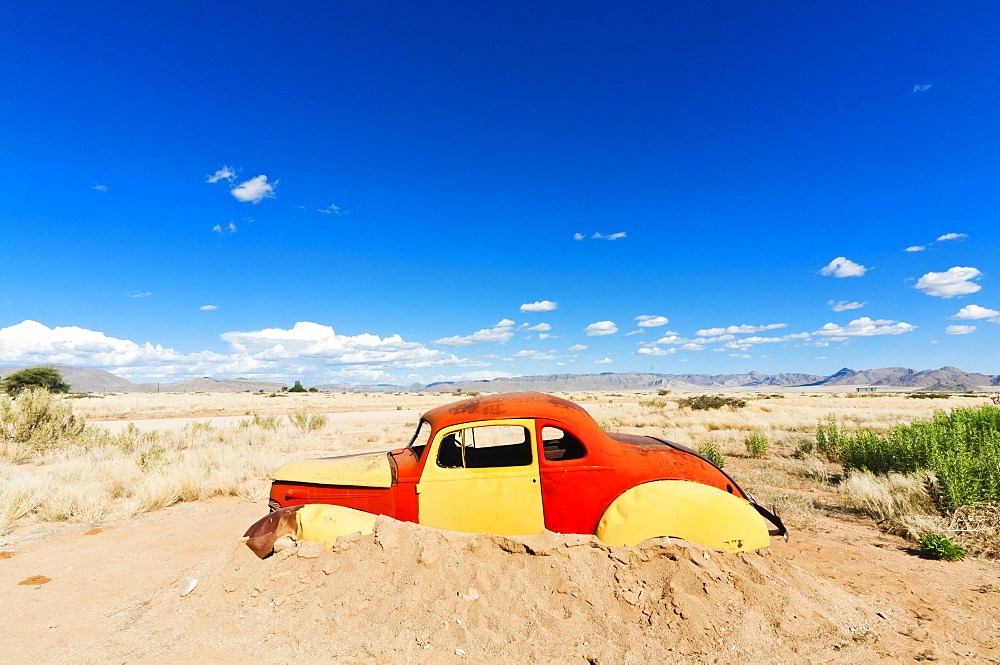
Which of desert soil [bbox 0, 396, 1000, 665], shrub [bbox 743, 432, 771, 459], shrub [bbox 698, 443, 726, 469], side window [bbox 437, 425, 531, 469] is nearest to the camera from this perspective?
desert soil [bbox 0, 396, 1000, 665]

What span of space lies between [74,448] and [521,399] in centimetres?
1471

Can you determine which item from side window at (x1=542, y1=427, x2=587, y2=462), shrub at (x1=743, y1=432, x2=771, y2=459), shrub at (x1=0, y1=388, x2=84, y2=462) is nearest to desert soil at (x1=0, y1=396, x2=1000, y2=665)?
side window at (x1=542, y1=427, x2=587, y2=462)

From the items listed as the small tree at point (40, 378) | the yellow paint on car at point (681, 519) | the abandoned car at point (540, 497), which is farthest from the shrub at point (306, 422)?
the small tree at point (40, 378)

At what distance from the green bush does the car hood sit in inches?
297

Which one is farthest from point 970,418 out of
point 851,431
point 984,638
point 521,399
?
point 521,399

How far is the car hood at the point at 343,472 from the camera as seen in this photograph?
468 centimetres

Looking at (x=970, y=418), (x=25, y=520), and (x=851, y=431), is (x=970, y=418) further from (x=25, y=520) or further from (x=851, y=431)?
(x=25, y=520)

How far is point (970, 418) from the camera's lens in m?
11.7

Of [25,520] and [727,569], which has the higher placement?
[727,569]

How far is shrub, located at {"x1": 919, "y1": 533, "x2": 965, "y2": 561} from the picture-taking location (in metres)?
5.35

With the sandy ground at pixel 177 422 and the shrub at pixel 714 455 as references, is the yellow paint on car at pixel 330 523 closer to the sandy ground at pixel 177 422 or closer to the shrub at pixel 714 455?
the shrub at pixel 714 455

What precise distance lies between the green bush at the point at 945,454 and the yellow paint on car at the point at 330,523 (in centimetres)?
770

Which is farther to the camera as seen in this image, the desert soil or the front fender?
the front fender

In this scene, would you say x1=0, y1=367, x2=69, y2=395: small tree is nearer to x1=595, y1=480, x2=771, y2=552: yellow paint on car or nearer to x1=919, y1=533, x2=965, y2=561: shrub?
x1=595, y1=480, x2=771, y2=552: yellow paint on car
